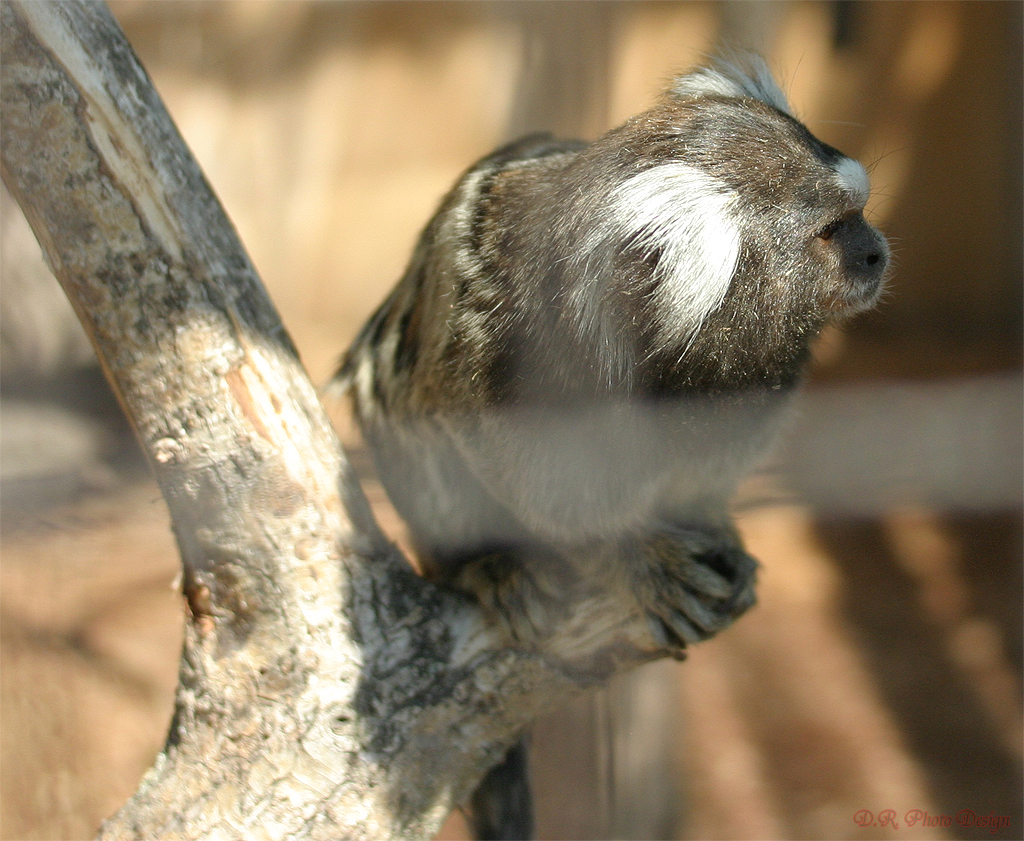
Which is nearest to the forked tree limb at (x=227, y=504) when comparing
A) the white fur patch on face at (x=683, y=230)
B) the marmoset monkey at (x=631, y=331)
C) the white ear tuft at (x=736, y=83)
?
the marmoset monkey at (x=631, y=331)

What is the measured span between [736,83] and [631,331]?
58 centimetres

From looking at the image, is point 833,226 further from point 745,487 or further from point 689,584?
point 745,487

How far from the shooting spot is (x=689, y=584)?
5.35 ft

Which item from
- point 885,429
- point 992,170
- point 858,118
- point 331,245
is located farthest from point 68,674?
point 992,170

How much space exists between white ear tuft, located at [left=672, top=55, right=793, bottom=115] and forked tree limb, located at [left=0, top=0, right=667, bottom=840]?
2.74 feet

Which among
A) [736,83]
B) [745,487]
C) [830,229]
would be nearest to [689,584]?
[830,229]

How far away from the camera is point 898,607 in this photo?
11.4ft

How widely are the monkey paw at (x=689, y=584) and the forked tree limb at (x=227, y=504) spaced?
31 centimetres

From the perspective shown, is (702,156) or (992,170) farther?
(992,170)

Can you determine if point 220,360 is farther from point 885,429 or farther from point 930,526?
point 930,526

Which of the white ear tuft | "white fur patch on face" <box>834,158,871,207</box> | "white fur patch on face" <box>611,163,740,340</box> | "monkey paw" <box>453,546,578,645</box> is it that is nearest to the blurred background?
the white ear tuft

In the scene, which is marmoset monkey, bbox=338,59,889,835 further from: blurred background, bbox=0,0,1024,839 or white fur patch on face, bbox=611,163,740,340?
blurred background, bbox=0,0,1024,839

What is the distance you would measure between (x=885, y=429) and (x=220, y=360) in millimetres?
1942

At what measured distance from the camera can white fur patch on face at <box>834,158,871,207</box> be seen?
136 centimetres
